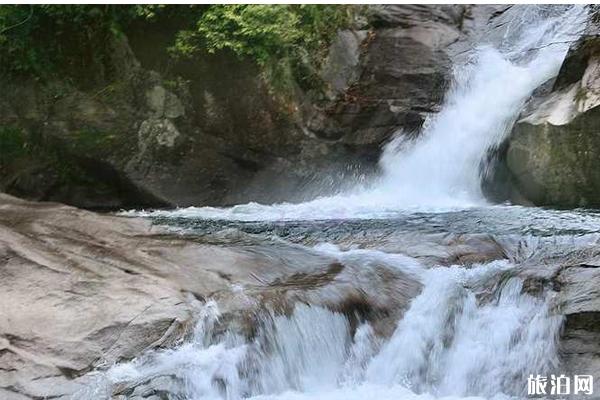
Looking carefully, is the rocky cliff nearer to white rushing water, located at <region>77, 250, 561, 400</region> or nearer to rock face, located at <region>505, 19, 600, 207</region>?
white rushing water, located at <region>77, 250, 561, 400</region>

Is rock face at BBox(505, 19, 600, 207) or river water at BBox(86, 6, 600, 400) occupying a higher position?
rock face at BBox(505, 19, 600, 207)

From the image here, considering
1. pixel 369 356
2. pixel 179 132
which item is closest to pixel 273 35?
pixel 179 132

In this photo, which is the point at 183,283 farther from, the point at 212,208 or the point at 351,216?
the point at 212,208

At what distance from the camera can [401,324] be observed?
4.64 metres

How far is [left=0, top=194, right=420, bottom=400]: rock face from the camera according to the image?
4.09 metres

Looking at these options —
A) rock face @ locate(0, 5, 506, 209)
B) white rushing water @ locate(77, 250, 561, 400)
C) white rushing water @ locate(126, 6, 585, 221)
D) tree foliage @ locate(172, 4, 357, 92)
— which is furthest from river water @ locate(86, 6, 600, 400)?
tree foliage @ locate(172, 4, 357, 92)

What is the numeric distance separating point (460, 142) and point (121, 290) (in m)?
6.18

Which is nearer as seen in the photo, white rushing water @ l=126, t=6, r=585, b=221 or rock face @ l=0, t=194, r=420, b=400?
rock face @ l=0, t=194, r=420, b=400

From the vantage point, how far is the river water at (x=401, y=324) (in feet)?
13.7

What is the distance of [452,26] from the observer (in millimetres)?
11453

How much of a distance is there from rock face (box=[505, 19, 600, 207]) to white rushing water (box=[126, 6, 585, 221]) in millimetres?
594

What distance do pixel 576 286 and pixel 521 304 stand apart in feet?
1.24

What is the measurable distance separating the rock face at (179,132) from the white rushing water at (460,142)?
1.21ft

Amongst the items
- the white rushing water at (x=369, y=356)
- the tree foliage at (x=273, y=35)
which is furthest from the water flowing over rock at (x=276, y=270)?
the tree foliage at (x=273, y=35)
